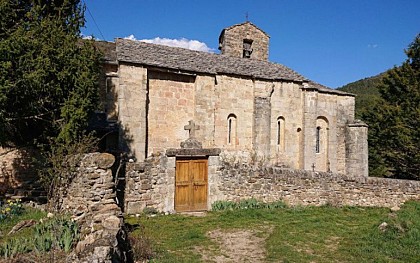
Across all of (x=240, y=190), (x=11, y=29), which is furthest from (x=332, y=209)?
(x=11, y=29)

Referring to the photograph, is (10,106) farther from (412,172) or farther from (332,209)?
(412,172)

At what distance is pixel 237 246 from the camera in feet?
23.1

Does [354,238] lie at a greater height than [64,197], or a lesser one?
lesser

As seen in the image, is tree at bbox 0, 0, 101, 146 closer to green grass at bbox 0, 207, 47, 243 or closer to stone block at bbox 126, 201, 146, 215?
green grass at bbox 0, 207, 47, 243

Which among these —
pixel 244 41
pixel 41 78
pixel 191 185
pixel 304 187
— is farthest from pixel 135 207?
pixel 244 41

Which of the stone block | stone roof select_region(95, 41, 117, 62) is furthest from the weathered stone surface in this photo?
stone roof select_region(95, 41, 117, 62)

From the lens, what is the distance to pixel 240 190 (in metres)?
11.5

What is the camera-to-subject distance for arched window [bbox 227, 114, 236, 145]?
16.5m

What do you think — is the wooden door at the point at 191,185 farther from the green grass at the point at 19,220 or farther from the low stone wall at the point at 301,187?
the green grass at the point at 19,220

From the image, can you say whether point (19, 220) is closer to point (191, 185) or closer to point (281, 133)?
point (191, 185)

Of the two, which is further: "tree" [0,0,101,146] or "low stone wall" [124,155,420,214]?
"low stone wall" [124,155,420,214]

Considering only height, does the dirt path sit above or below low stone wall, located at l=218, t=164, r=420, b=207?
below

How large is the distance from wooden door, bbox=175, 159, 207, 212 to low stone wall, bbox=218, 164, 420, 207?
709 millimetres

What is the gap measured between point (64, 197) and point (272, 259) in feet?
19.3
